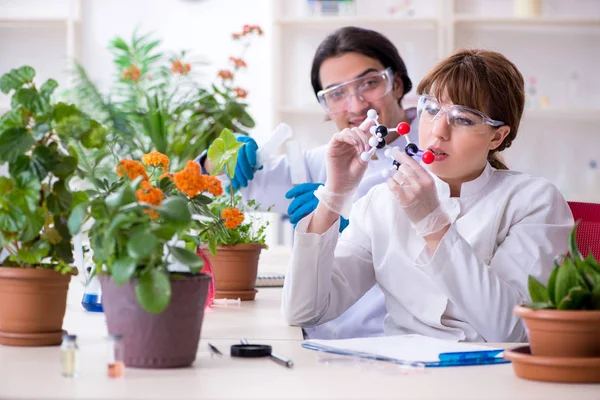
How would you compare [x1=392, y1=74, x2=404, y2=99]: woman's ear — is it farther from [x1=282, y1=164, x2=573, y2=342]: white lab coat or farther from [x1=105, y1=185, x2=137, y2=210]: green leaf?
[x1=105, y1=185, x2=137, y2=210]: green leaf

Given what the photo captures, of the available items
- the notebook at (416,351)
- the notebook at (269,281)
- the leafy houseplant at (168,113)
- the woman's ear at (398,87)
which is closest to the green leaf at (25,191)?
the notebook at (416,351)

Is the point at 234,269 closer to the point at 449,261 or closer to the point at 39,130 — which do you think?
the point at 449,261

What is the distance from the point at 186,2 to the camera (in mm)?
5457

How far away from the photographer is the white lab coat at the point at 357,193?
221 cm

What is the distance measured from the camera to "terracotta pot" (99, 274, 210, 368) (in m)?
1.13

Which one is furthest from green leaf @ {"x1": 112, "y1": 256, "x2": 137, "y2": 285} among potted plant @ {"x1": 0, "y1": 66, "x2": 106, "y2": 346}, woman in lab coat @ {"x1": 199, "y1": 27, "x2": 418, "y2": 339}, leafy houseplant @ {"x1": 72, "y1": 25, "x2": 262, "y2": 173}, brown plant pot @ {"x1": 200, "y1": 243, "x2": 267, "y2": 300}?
leafy houseplant @ {"x1": 72, "y1": 25, "x2": 262, "y2": 173}

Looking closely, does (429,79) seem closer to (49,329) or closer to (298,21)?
(49,329)

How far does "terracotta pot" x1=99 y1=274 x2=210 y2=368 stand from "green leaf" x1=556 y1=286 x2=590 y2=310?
1.66 ft

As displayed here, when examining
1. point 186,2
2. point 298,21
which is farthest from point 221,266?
point 186,2

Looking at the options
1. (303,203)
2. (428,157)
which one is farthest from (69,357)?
(303,203)

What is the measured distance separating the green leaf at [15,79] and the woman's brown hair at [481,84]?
3.07 feet

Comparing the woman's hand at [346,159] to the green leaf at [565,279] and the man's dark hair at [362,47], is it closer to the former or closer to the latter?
the green leaf at [565,279]

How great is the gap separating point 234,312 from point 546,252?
707mm

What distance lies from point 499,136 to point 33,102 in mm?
1076
